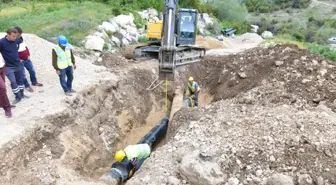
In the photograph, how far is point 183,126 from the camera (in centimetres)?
934

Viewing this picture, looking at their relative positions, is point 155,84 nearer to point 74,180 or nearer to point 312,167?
point 74,180

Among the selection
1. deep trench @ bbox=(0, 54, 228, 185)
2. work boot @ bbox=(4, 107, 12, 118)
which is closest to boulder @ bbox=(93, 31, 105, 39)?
deep trench @ bbox=(0, 54, 228, 185)

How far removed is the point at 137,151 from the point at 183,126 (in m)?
1.62

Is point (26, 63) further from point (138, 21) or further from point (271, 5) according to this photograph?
point (271, 5)

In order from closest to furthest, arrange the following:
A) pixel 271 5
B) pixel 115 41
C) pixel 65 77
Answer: pixel 65 77, pixel 115 41, pixel 271 5

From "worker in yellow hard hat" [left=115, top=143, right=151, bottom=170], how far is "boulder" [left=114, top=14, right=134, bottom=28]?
38.4 feet

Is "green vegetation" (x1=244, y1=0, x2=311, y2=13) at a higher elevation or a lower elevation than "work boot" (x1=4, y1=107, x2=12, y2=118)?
lower

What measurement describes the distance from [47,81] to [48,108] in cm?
214

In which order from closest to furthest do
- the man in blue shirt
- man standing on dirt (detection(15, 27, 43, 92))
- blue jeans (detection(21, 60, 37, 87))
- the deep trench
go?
the deep trench < the man in blue shirt < man standing on dirt (detection(15, 27, 43, 92)) < blue jeans (detection(21, 60, 37, 87))

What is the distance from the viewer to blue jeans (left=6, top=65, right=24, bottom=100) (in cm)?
877

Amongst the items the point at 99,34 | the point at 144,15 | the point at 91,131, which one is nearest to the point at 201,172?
the point at 91,131

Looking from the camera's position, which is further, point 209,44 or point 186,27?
point 209,44

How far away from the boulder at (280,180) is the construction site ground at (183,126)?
2.0 inches

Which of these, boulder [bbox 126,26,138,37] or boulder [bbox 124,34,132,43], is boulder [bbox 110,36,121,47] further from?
boulder [bbox 126,26,138,37]
